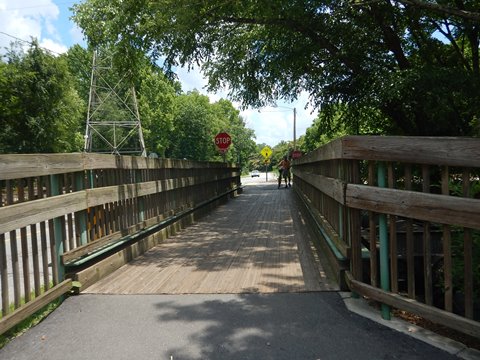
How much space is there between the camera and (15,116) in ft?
94.1

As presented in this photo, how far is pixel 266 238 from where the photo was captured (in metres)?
7.75

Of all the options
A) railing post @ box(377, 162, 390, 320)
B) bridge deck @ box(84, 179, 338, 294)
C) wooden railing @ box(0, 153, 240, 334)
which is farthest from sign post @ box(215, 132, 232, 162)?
railing post @ box(377, 162, 390, 320)

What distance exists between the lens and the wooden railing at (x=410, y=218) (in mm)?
2908

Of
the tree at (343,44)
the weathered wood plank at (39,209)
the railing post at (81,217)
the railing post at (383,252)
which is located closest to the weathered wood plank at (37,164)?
the railing post at (81,217)

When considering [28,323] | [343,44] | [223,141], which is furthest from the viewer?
[223,141]

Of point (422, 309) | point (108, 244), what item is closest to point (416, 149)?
point (422, 309)

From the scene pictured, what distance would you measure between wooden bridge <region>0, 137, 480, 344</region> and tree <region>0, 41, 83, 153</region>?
972 inches

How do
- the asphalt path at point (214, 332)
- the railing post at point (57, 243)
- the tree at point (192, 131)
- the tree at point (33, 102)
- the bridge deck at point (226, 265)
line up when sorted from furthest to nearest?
the tree at point (192, 131)
the tree at point (33, 102)
the bridge deck at point (226, 265)
the railing post at point (57, 243)
the asphalt path at point (214, 332)

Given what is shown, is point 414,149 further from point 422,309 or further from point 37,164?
point 37,164

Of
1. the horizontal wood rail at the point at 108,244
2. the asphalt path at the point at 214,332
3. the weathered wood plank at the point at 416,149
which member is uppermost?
the weathered wood plank at the point at 416,149

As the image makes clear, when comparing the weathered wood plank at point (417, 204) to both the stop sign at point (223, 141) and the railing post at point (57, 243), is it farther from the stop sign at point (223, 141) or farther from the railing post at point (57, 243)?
the stop sign at point (223, 141)

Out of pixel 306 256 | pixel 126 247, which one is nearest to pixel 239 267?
pixel 306 256

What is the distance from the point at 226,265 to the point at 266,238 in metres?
2.19

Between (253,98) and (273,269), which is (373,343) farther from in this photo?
(253,98)
